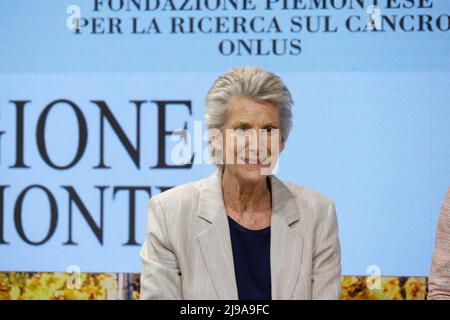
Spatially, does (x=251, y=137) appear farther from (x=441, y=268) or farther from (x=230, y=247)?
(x=441, y=268)

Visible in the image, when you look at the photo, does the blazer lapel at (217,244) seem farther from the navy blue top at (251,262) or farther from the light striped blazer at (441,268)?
the light striped blazer at (441,268)

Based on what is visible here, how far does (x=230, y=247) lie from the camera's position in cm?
222

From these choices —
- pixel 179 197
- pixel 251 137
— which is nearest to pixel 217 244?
pixel 179 197

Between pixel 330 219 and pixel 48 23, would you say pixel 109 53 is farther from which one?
pixel 330 219

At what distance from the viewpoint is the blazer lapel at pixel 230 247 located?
2186mm

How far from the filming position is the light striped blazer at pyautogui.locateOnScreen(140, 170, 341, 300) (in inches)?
85.9

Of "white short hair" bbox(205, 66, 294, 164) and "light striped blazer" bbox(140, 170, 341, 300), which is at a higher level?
"white short hair" bbox(205, 66, 294, 164)

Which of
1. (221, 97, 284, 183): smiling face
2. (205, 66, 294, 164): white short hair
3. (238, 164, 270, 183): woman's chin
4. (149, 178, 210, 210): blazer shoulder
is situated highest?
(205, 66, 294, 164): white short hair

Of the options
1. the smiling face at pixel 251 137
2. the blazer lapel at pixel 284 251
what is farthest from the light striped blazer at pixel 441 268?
the smiling face at pixel 251 137

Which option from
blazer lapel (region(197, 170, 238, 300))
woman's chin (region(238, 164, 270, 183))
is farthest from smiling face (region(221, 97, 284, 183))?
blazer lapel (region(197, 170, 238, 300))

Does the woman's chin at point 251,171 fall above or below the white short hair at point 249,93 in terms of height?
below

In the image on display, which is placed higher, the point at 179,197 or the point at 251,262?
the point at 179,197

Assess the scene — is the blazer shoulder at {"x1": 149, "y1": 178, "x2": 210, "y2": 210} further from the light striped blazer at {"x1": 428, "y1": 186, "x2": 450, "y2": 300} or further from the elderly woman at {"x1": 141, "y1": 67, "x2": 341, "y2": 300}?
the light striped blazer at {"x1": 428, "y1": 186, "x2": 450, "y2": 300}

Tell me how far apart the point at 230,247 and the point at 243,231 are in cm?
7
